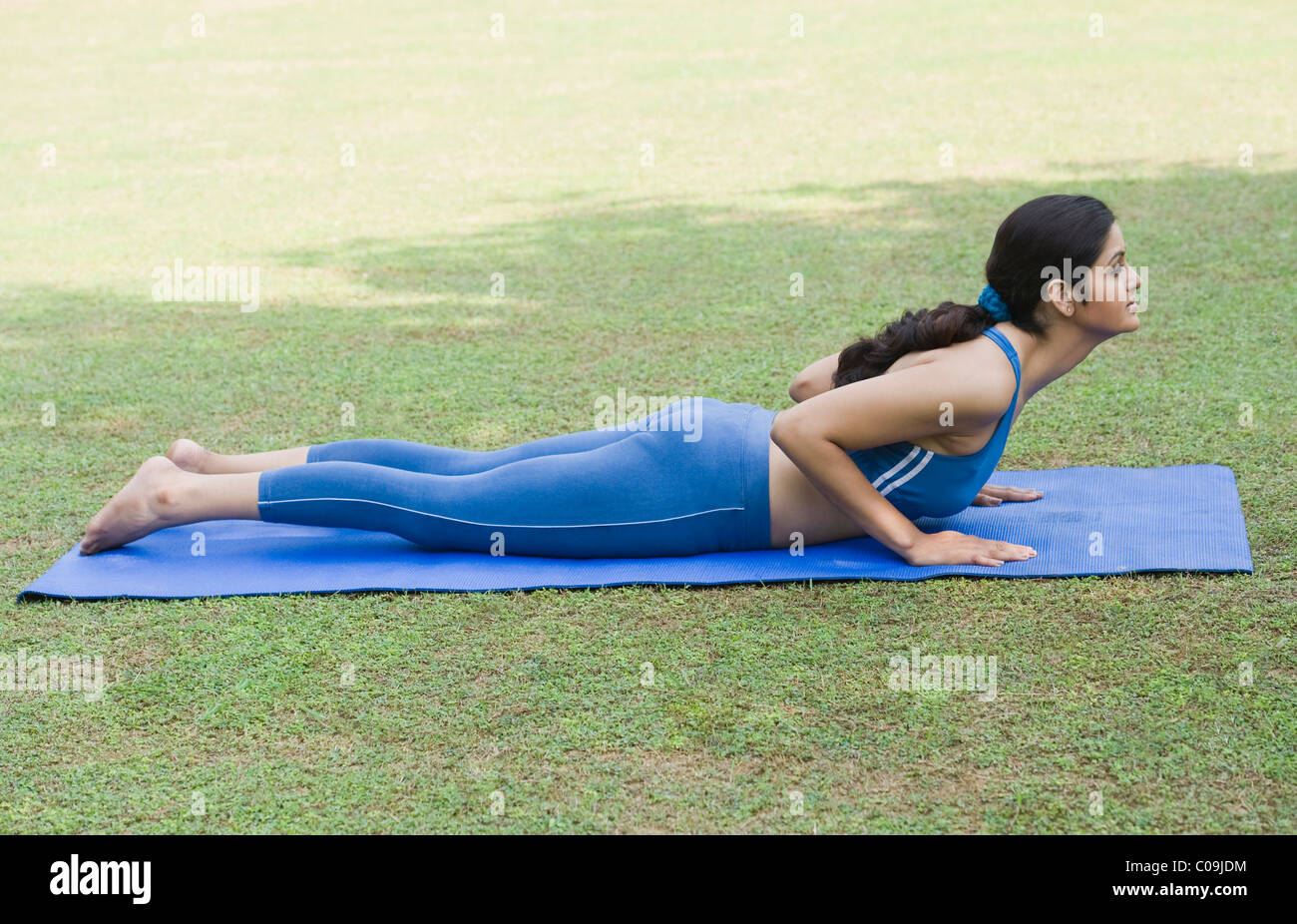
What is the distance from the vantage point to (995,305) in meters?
3.33

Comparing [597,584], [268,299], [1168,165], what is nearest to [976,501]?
[597,584]

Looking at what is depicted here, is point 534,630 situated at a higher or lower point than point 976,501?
lower

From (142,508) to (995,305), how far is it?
2.35m

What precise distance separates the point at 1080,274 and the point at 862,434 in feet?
2.08

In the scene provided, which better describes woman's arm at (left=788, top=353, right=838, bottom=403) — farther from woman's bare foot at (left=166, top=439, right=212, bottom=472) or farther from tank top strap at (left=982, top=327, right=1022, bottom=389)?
→ woman's bare foot at (left=166, top=439, right=212, bottom=472)

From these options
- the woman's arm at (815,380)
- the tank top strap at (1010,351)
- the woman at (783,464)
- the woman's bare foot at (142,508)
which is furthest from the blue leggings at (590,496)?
the tank top strap at (1010,351)

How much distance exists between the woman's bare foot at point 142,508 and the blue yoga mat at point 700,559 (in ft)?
0.25

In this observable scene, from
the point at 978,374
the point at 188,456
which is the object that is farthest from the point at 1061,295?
the point at 188,456

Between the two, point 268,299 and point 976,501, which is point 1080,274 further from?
point 268,299

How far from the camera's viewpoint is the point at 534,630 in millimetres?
3291

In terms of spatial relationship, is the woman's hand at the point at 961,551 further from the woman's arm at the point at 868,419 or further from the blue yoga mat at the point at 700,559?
the woman's arm at the point at 868,419

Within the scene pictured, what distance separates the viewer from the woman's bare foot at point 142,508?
145 inches

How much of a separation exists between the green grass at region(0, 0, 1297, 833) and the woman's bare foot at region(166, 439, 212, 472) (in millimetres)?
433

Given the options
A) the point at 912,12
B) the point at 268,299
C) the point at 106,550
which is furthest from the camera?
the point at 912,12
